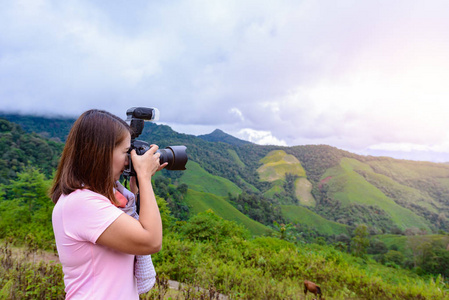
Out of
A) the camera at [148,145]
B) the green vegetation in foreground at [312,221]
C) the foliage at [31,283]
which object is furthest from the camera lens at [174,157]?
the green vegetation in foreground at [312,221]

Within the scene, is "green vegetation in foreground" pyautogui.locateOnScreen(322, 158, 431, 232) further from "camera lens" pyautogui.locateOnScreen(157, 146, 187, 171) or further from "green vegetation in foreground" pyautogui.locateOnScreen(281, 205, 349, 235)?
"camera lens" pyautogui.locateOnScreen(157, 146, 187, 171)

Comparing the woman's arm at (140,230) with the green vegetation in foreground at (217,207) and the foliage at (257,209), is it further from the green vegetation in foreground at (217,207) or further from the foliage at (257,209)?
the foliage at (257,209)

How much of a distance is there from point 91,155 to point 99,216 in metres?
0.26

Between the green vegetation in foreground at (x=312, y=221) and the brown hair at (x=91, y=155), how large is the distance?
63220 mm

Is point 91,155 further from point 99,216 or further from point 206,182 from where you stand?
point 206,182

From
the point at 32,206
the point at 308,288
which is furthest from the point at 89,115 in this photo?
the point at 32,206

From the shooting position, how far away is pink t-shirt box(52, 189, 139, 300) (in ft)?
2.80

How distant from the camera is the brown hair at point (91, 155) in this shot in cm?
97

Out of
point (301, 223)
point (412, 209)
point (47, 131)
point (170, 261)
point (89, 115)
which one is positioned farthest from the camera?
point (47, 131)

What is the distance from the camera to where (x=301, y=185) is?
343 ft

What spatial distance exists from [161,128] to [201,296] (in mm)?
131553

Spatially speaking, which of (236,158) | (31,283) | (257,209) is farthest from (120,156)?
(236,158)

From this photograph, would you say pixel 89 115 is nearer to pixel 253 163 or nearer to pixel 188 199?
pixel 188 199

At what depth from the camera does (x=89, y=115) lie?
3.34ft
